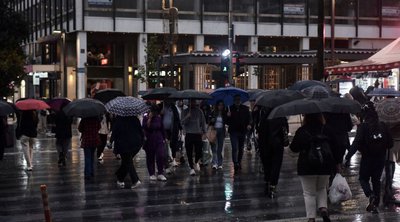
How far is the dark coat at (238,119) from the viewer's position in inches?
573

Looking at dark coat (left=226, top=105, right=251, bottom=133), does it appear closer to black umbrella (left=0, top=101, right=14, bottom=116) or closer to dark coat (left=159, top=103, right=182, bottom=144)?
dark coat (left=159, top=103, right=182, bottom=144)

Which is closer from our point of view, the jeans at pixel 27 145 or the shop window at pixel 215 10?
the jeans at pixel 27 145

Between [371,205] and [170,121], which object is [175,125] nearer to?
[170,121]

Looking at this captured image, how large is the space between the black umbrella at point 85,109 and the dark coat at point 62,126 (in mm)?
2429

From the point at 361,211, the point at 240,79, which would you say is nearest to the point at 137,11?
the point at 240,79

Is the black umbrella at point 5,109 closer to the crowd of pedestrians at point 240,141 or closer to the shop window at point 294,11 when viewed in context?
the crowd of pedestrians at point 240,141

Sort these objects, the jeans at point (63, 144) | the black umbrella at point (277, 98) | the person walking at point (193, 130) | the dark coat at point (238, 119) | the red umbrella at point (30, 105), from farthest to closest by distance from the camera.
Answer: the jeans at point (63, 144)
the red umbrella at point (30, 105)
the dark coat at point (238, 119)
the person walking at point (193, 130)
the black umbrella at point (277, 98)

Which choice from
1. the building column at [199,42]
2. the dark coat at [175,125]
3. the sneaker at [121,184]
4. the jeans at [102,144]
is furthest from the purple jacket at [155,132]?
the building column at [199,42]

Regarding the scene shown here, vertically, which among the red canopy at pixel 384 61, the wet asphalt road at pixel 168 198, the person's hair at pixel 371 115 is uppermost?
the red canopy at pixel 384 61

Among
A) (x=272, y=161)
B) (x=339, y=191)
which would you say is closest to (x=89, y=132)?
(x=272, y=161)

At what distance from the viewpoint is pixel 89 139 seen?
45.3 feet

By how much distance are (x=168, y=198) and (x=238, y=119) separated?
3.85 m

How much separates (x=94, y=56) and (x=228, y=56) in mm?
26770

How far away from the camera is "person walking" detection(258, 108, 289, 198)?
11.3 m
